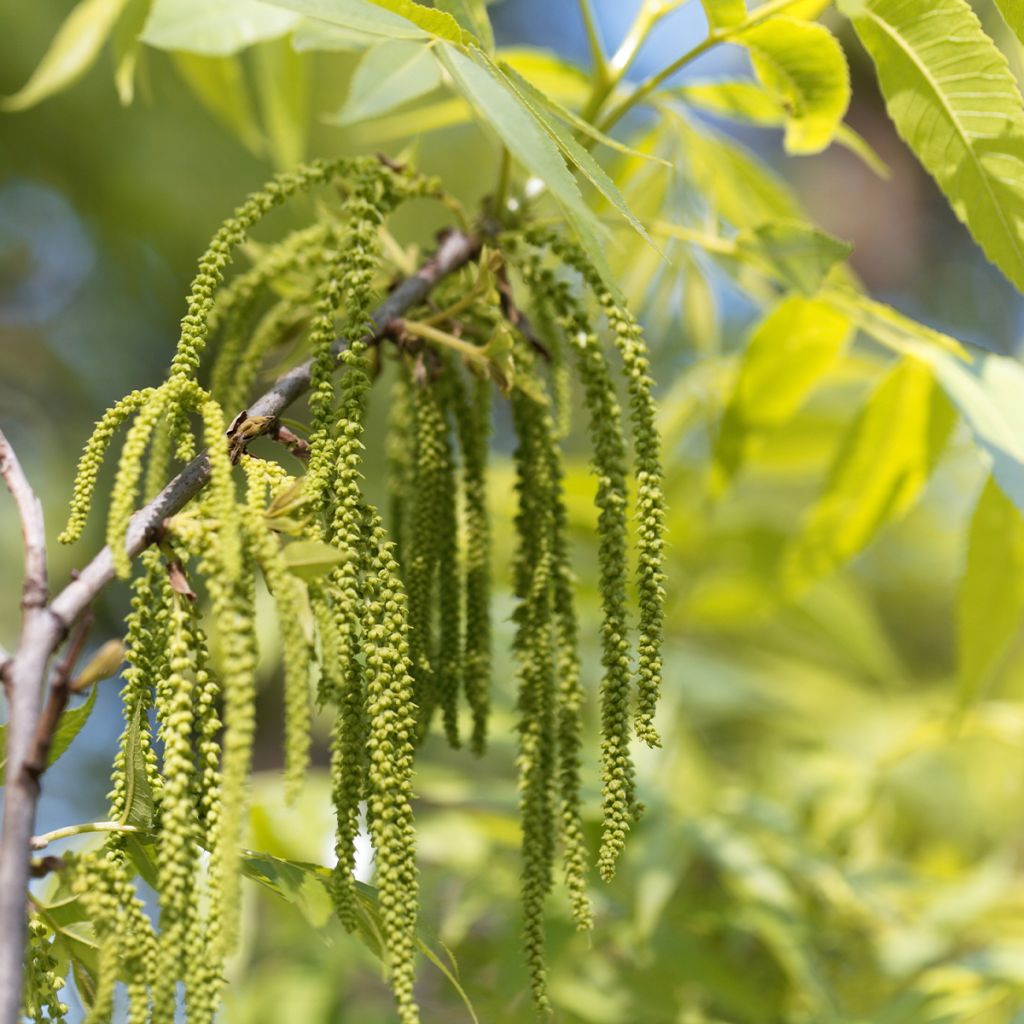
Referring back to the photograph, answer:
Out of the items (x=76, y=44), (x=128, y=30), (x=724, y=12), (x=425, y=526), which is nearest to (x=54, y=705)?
(x=425, y=526)

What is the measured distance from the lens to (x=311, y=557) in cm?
81

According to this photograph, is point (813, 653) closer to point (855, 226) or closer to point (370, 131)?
point (370, 131)

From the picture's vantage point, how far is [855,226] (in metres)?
6.83

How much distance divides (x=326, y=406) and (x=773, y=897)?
113 centimetres

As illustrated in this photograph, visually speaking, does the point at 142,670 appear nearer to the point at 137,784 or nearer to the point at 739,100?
the point at 137,784

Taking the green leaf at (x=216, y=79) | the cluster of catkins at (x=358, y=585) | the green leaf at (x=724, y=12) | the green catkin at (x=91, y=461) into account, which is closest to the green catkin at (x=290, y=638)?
the cluster of catkins at (x=358, y=585)

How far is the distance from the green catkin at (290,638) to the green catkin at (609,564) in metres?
0.25

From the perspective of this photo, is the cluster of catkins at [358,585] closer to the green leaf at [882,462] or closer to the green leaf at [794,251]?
the green leaf at [794,251]

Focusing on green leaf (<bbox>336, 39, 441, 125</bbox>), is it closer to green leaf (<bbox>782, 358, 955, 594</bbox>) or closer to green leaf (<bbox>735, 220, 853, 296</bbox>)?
green leaf (<bbox>735, 220, 853, 296</bbox>)

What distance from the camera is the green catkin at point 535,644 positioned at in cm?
104

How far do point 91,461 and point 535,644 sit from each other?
0.43m

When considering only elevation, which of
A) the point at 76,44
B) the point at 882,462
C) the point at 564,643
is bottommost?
the point at 882,462

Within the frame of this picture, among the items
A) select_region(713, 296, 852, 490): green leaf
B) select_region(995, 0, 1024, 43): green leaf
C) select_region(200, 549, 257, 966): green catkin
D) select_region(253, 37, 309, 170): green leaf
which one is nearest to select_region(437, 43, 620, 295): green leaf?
select_region(200, 549, 257, 966): green catkin

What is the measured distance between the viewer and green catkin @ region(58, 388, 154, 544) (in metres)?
0.83
